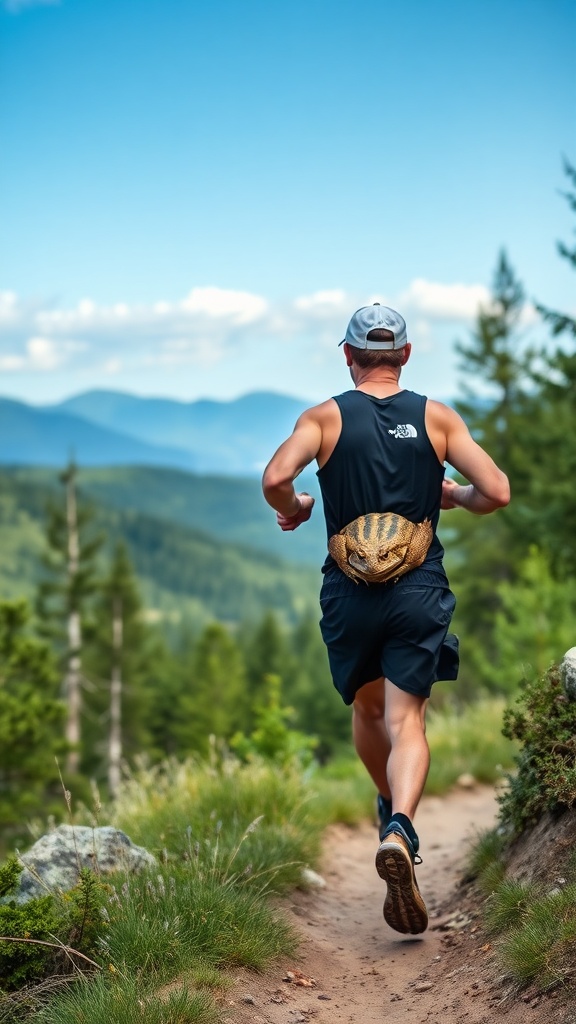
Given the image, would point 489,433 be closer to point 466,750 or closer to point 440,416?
point 466,750

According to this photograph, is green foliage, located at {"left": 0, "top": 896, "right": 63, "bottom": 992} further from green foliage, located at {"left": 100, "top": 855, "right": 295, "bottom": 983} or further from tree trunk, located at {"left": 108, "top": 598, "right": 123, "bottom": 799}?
tree trunk, located at {"left": 108, "top": 598, "right": 123, "bottom": 799}

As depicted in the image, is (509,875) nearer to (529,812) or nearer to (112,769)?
(529,812)

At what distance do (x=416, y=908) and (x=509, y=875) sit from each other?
51 centimetres

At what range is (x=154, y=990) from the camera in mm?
3568

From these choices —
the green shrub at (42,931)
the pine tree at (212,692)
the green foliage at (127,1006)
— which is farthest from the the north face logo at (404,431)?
the pine tree at (212,692)

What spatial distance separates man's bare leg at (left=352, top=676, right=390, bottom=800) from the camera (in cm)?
495

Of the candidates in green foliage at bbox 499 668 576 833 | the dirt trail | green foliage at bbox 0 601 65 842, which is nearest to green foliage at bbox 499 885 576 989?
the dirt trail

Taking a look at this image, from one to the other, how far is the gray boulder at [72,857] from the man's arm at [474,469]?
2283 millimetres

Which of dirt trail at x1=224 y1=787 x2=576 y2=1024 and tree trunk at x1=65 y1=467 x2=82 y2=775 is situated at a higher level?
tree trunk at x1=65 y1=467 x2=82 y2=775

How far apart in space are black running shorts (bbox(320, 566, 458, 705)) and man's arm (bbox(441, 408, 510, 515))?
0.42 metres

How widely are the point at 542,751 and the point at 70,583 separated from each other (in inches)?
1749

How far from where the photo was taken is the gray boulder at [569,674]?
4465mm

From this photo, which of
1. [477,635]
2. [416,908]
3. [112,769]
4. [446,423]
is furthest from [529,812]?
[112,769]

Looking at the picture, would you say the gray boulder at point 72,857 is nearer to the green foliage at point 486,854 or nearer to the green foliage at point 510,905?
the green foliage at point 510,905
